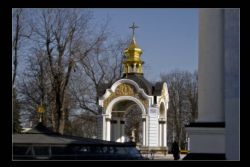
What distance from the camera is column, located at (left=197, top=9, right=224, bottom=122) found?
9.53 metres

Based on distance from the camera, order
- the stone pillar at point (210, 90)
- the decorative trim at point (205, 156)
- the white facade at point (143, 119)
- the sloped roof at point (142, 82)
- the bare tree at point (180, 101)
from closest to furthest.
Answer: the decorative trim at point (205, 156)
the stone pillar at point (210, 90)
the white facade at point (143, 119)
the sloped roof at point (142, 82)
the bare tree at point (180, 101)

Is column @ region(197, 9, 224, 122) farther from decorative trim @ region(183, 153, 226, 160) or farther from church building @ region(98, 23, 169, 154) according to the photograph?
church building @ region(98, 23, 169, 154)

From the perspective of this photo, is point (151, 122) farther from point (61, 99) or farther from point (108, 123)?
point (61, 99)

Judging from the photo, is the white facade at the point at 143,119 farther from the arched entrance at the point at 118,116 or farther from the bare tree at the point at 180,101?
the bare tree at the point at 180,101

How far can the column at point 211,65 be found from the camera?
9531 mm

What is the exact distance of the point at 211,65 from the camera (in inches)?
378

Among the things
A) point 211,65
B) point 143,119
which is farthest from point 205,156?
point 143,119

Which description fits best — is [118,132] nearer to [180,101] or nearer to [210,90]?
[180,101]

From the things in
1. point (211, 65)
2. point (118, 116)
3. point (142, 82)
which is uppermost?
point (142, 82)

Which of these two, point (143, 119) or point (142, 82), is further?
point (142, 82)

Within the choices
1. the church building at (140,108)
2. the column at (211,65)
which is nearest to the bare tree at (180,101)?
the church building at (140,108)
